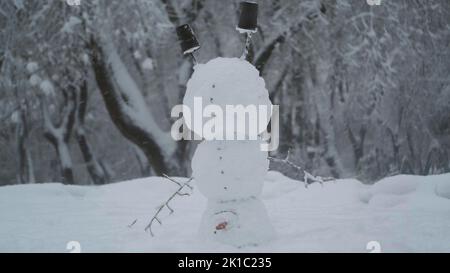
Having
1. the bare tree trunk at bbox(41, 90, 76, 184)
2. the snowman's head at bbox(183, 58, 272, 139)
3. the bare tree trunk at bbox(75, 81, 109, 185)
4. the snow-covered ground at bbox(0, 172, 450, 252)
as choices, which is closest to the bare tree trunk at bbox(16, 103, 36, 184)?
the bare tree trunk at bbox(41, 90, 76, 184)

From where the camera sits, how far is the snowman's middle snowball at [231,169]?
346 cm

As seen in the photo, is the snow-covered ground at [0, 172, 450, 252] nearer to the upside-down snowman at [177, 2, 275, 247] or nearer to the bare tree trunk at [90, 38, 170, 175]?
the upside-down snowman at [177, 2, 275, 247]

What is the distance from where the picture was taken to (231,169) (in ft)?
11.4

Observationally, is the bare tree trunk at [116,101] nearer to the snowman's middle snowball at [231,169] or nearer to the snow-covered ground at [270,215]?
the snow-covered ground at [270,215]

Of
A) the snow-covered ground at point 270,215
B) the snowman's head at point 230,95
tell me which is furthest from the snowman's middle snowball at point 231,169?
the snow-covered ground at point 270,215

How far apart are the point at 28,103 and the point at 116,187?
6.15m

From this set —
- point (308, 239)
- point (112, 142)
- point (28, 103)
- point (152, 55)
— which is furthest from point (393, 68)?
point (112, 142)

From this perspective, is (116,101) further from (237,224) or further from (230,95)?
(237,224)

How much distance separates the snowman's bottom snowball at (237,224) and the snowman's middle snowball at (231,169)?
2.6 inches

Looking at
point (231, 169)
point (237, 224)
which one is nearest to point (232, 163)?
point (231, 169)

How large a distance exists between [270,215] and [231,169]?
4.48 ft

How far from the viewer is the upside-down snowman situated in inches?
136
